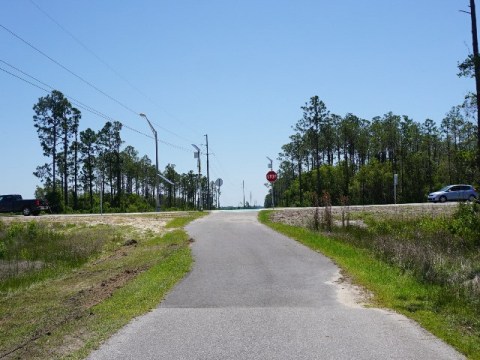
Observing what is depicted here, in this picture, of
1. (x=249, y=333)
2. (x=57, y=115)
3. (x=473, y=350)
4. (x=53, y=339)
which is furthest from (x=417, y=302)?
(x=57, y=115)

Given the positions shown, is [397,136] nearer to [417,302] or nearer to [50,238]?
[50,238]

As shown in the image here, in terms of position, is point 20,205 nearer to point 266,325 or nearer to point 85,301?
point 85,301

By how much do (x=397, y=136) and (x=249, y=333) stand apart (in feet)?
288

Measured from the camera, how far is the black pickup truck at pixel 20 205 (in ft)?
151

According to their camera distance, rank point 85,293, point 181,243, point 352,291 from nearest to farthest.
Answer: point 352,291, point 85,293, point 181,243

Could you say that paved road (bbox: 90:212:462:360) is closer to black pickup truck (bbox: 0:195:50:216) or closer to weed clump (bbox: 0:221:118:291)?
weed clump (bbox: 0:221:118:291)

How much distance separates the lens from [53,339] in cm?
757

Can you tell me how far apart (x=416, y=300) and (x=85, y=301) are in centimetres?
659

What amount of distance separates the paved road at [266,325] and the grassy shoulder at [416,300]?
12.9 inches

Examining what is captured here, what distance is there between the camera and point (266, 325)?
321 inches

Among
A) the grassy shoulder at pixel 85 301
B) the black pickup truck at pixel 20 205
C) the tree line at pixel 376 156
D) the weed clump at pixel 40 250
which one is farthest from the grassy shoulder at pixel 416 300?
the tree line at pixel 376 156

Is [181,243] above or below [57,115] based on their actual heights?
below

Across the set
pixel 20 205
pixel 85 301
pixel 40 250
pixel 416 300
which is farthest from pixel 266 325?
pixel 20 205

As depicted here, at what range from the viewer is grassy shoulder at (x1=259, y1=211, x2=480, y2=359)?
24.8 feet
